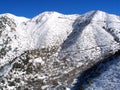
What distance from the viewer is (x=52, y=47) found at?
63562mm

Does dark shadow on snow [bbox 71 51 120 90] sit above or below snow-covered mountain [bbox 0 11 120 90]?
below

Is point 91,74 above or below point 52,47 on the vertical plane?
below

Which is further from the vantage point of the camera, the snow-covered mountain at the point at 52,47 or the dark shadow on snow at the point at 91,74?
the snow-covered mountain at the point at 52,47

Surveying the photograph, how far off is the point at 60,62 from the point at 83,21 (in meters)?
30.3

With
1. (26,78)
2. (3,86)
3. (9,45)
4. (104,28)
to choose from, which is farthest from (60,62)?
(104,28)

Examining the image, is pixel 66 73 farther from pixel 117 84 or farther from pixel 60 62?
pixel 117 84

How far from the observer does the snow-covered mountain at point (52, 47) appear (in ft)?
149

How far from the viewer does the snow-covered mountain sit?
149ft

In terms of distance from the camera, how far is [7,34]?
74000 mm

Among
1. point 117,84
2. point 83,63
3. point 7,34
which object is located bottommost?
point 117,84

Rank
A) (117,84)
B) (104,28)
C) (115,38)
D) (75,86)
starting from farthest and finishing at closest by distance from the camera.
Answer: (104,28)
(115,38)
(75,86)
(117,84)

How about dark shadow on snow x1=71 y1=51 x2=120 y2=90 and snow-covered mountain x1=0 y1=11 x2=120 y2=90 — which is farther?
snow-covered mountain x1=0 y1=11 x2=120 y2=90

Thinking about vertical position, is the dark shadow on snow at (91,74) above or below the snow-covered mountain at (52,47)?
below

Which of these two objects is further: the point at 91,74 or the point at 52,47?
the point at 52,47
